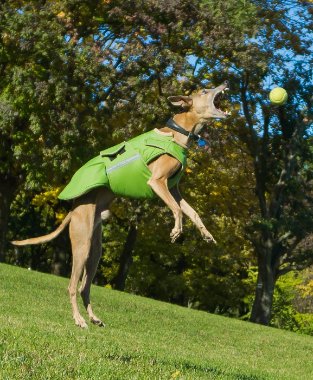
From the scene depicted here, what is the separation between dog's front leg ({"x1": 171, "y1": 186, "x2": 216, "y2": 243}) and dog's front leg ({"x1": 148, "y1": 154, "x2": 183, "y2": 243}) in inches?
7.5

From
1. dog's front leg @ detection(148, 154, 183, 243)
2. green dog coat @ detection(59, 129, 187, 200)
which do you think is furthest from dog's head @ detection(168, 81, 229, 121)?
dog's front leg @ detection(148, 154, 183, 243)

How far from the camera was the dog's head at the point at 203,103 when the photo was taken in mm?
8477

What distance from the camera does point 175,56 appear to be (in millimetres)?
28281

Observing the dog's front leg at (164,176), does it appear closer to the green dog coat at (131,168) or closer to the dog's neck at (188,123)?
the green dog coat at (131,168)

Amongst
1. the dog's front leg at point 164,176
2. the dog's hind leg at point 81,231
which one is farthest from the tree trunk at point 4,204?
the dog's front leg at point 164,176

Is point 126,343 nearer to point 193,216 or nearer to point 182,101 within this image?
point 193,216

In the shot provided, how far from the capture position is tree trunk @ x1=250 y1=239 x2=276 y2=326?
33.9 meters

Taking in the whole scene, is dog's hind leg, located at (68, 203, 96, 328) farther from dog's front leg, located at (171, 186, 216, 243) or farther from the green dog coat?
dog's front leg, located at (171, 186, 216, 243)

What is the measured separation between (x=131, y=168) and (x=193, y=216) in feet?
2.47

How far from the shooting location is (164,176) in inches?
323

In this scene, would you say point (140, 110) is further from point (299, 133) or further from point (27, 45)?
point (299, 133)

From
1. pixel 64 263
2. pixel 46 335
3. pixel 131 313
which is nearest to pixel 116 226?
pixel 64 263

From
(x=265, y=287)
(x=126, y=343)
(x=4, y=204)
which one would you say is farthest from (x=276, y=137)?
(x=126, y=343)

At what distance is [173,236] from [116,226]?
123 ft
